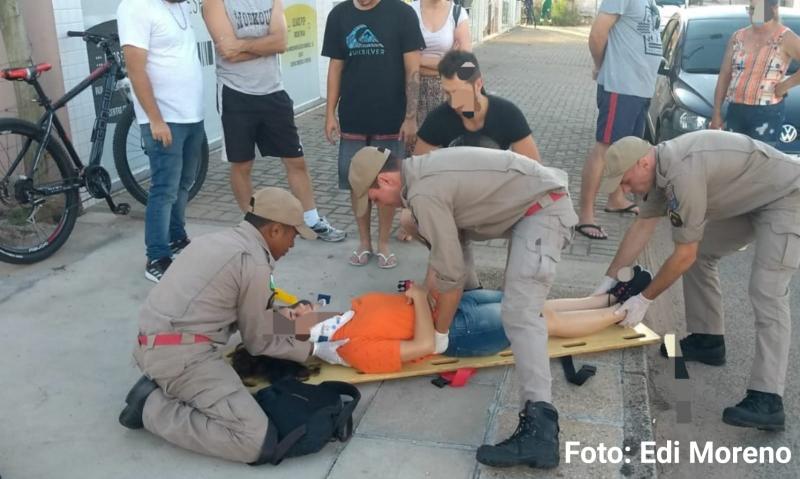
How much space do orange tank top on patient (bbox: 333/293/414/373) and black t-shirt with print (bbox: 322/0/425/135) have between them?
1661 mm

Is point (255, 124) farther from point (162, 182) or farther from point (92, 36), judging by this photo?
point (92, 36)

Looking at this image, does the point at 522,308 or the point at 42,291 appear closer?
the point at 522,308

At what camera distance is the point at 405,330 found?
3.59 meters

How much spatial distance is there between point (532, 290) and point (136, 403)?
5.61 feet

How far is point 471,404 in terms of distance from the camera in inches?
135

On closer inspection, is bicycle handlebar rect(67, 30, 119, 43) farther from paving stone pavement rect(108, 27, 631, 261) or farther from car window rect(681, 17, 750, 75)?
car window rect(681, 17, 750, 75)

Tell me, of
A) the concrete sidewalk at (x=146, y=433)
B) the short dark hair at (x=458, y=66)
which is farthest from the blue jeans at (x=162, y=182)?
the short dark hair at (x=458, y=66)

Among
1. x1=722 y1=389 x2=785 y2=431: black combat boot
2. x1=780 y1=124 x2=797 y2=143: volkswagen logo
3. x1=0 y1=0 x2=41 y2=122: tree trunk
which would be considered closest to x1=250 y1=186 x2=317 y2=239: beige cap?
x1=722 y1=389 x2=785 y2=431: black combat boot

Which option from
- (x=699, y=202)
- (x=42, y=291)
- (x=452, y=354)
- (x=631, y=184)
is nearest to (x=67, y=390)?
(x=42, y=291)

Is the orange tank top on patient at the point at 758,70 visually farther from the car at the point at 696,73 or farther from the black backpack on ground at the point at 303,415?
the black backpack on ground at the point at 303,415

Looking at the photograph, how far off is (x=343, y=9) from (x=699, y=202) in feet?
8.60

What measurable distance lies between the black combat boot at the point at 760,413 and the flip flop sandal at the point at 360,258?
2434mm

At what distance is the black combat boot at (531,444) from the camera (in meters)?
2.91

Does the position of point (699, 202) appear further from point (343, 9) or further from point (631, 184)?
point (343, 9)
